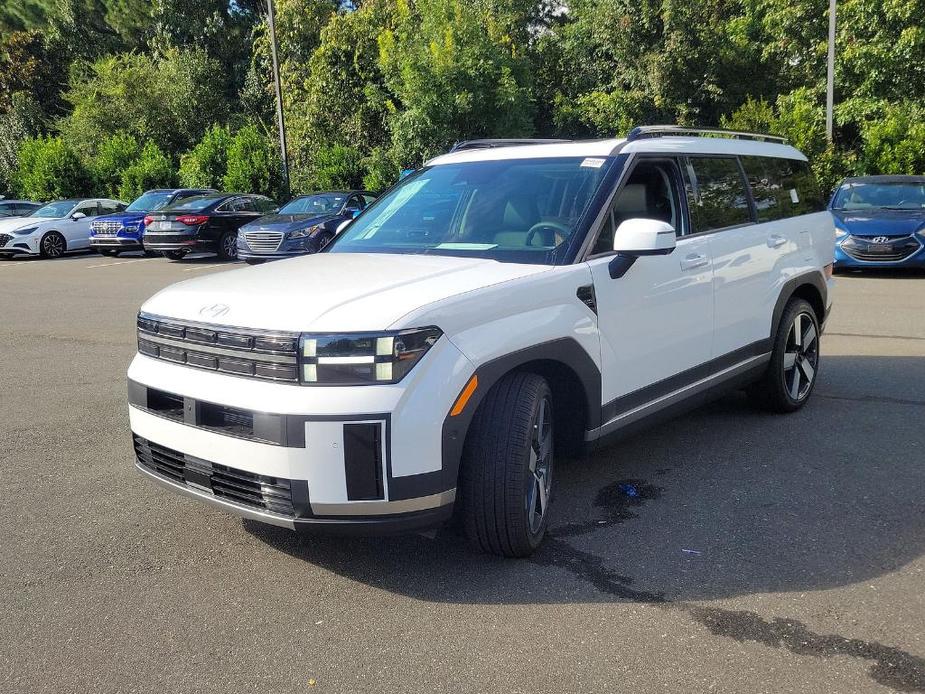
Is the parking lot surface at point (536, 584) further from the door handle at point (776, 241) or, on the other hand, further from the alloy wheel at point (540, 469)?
the door handle at point (776, 241)

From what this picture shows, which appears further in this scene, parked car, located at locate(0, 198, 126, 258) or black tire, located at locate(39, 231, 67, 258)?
black tire, located at locate(39, 231, 67, 258)

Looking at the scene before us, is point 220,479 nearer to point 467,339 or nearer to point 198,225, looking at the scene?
point 467,339

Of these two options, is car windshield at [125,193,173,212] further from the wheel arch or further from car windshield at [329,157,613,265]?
the wheel arch

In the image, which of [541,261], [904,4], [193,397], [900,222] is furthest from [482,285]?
[904,4]

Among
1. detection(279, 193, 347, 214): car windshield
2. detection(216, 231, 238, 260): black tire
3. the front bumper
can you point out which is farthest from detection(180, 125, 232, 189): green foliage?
the front bumper

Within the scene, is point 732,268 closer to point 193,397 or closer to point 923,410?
point 923,410

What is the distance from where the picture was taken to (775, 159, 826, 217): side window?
6.20m

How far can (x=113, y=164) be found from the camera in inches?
1383

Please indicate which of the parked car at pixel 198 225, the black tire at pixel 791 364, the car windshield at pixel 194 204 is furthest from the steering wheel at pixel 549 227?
the car windshield at pixel 194 204

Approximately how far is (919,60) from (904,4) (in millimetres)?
1573

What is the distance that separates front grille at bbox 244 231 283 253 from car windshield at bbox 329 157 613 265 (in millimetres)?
12283

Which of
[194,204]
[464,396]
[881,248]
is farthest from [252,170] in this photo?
[464,396]

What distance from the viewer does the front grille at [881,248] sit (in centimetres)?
1355

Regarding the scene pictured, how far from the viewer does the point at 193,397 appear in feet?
11.7
